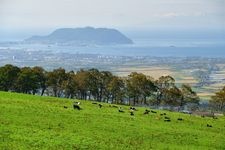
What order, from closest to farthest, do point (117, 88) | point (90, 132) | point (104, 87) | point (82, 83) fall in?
point (90, 132) < point (82, 83) < point (117, 88) < point (104, 87)

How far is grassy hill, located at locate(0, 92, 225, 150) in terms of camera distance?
20167 mm

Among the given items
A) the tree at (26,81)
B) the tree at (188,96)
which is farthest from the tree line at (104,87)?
the tree at (26,81)

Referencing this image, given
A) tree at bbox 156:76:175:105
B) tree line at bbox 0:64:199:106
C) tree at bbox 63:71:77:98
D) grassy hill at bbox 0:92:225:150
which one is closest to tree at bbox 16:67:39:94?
tree line at bbox 0:64:199:106

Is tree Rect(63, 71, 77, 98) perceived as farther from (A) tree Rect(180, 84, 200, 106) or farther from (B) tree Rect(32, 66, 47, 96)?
(A) tree Rect(180, 84, 200, 106)

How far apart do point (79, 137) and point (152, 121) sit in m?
12.2

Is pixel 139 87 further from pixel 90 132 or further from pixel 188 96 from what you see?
pixel 90 132

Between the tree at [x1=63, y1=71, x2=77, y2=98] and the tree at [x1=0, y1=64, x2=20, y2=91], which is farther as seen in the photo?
the tree at [x1=63, y1=71, x2=77, y2=98]

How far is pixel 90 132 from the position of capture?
23922 millimetres

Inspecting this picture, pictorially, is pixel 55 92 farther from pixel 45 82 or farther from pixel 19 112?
pixel 19 112

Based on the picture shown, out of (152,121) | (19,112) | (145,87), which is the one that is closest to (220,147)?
(152,121)

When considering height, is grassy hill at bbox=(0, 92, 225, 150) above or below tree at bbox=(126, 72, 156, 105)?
below

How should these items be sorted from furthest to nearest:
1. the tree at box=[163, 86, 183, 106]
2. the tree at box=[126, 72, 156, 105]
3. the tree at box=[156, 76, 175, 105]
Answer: the tree at box=[156, 76, 175, 105] < the tree at box=[163, 86, 183, 106] < the tree at box=[126, 72, 156, 105]

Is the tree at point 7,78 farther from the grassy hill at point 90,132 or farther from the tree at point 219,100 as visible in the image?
the grassy hill at point 90,132

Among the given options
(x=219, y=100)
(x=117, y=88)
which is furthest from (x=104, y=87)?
(x=219, y=100)
